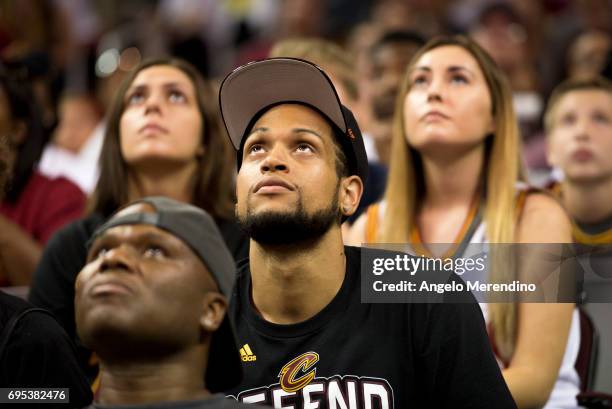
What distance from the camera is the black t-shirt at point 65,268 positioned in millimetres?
3922

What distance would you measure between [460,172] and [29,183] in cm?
206

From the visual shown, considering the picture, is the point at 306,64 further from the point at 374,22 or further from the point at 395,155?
the point at 374,22

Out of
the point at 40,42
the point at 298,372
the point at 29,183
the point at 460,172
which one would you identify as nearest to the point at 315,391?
the point at 298,372

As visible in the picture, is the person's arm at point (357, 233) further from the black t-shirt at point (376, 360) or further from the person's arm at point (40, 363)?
the person's arm at point (40, 363)

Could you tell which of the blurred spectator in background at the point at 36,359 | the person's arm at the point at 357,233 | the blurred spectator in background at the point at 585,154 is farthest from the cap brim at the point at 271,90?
the blurred spectator in background at the point at 585,154

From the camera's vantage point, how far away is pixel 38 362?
2789 mm

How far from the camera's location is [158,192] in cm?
445

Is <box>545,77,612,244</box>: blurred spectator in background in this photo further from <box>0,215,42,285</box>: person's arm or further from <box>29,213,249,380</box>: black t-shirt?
<box>0,215,42,285</box>: person's arm

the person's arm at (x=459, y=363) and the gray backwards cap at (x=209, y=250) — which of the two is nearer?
the gray backwards cap at (x=209, y=250)

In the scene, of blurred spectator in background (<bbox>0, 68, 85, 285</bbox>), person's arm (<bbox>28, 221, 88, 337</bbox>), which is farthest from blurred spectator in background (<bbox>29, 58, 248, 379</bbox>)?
blurred spectator in background (<bbox>0, 68, 85, 285</bbox>)

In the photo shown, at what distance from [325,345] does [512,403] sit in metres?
0.55

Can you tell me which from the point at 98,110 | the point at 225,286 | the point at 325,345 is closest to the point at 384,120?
the point at 98,110

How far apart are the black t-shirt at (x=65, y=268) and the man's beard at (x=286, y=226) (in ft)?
3.39

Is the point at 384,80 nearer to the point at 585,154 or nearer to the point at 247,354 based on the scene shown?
the point at 585,154
